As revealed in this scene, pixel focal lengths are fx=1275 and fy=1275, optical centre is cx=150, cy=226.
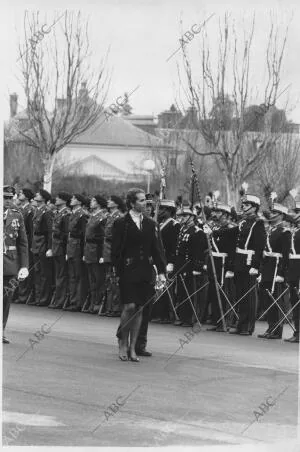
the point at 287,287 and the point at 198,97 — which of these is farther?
the point at 198,97

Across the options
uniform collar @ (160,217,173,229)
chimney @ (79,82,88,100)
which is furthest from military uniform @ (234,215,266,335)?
chimney @ (79,82,88,100)

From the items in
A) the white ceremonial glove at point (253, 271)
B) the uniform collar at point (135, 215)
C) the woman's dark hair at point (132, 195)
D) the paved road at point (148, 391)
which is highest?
the woman's dark hair at point (132, 195)

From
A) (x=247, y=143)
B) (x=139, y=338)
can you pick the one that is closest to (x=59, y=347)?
(x=139, y=338)

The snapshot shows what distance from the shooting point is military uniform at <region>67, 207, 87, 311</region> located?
19812mm

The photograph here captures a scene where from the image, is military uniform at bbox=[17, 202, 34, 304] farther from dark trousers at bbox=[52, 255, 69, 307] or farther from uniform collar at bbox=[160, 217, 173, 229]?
uniform collar at bbox=[160, 217, 173, 229]

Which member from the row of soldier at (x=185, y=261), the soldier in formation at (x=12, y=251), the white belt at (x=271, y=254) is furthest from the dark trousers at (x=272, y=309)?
the soldier in formation at (x=12, y=251)

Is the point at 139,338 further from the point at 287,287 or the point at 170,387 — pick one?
the point at 287,287

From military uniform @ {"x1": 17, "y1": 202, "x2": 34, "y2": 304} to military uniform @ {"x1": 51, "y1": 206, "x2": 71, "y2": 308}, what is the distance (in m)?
0.73

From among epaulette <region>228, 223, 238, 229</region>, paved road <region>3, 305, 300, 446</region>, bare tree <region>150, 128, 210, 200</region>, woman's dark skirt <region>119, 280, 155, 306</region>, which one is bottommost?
bare tree <region>150, 128, 210, 200</region>

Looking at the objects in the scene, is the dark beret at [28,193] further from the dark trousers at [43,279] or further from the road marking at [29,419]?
the road marking at [29,419]

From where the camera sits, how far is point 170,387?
11633 millimetres

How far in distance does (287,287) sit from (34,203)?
5598 mm

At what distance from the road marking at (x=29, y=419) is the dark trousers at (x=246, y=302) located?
738 centimetres

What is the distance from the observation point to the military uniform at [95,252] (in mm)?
19406
